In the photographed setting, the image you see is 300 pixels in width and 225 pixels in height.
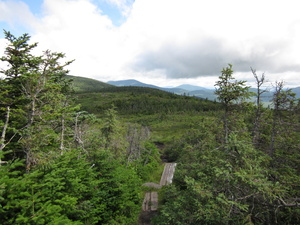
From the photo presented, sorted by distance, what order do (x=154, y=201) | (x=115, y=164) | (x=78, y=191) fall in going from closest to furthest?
(x=78, y=191) < (x=115, y=164) < (x=154, y=201)

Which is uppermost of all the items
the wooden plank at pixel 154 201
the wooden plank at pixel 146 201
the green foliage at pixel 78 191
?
the green foliage at pixel 78 191

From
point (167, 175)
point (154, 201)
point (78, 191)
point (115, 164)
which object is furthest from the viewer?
point (167, 175)

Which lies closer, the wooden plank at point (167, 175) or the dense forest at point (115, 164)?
the dense forest at point (115, 164)

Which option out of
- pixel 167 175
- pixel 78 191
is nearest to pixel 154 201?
pixel 167 175

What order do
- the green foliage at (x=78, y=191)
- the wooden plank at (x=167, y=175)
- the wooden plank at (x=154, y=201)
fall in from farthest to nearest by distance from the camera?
the wooden plank at (x=167, y=175)
the wooden plank at (x=154, y=201)
the green foliage at (x=78, y=191)

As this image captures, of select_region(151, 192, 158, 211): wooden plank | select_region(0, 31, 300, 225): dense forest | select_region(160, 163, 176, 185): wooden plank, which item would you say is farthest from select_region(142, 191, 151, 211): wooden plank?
select_region(160, 163, 176, 185): wooden plank

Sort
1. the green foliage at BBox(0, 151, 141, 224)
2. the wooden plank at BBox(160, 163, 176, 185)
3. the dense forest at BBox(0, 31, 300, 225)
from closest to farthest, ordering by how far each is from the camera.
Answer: the dense forest at BBox(0, 31, 300, 225) → the green foliage at BBox(0, 151, 141, 224) → the wooden plank at BBox(160, 163, 176, 185)

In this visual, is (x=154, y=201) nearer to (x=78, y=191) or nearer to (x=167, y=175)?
(x=167, y=175)

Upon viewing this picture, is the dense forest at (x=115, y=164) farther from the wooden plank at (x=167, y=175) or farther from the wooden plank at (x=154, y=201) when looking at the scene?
the wooden plank at (x=167, y=175)

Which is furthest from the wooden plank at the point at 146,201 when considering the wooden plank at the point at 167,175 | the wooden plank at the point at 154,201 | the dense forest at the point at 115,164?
the wooden plank at the point at 167,175

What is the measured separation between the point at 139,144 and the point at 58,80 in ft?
57.4

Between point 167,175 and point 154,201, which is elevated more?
point 154,201

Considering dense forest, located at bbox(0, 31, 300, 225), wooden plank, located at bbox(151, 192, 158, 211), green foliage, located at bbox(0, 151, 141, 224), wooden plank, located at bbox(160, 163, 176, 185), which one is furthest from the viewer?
wooden plank, located at bbox(160, 163, 176, 185)

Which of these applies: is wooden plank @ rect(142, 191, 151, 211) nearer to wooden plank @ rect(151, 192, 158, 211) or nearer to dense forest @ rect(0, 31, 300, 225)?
wooden plank @ rect(151, 192, 158, 211)
